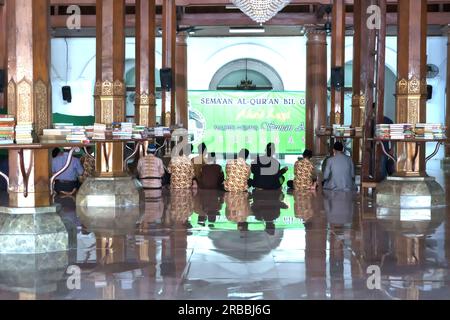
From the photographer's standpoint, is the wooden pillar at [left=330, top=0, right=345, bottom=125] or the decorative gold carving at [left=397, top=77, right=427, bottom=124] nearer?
the decorative gold carving at [left=397, top=77, right=427, bottom=124]

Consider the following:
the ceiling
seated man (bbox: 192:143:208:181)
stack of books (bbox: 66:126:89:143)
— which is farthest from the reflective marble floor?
the ceiling

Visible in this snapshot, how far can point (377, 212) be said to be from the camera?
7953 mm

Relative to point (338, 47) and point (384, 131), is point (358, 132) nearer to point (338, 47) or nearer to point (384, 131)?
point (338, 47)

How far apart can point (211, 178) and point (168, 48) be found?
2904mm

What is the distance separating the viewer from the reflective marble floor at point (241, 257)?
4.18 meters

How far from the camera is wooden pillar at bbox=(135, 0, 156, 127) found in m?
11.3

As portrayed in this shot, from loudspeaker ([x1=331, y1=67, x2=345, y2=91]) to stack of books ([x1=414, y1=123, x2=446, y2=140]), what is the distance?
15.9 ft

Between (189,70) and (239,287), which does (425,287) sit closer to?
(239,287)

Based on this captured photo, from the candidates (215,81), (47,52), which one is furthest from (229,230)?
(215,81)

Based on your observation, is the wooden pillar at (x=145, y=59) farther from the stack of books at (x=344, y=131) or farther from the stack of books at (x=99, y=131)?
the stack of books at (x=99, y=131)

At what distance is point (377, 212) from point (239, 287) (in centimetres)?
404

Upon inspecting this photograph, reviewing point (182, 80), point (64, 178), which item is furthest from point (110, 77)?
point (182, 80)

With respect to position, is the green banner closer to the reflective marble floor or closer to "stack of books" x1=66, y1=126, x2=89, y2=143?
the reflective marble floor

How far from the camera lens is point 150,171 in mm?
10648
